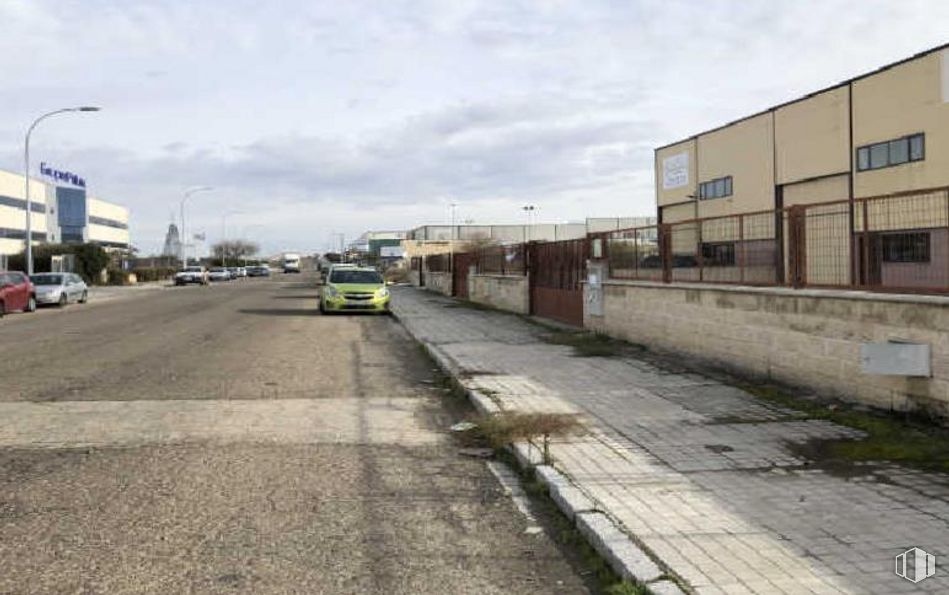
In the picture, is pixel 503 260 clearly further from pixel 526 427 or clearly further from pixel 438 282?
pixel 526 427

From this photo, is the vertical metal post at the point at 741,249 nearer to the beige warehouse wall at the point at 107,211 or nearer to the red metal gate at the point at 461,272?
the red metal gate at the point at 461,272

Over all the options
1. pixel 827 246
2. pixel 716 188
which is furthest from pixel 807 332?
pixel 716 188

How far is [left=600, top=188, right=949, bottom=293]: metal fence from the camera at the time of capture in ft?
26.7

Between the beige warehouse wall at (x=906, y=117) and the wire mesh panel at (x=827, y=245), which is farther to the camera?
the beige warehouse wall at (x=906, y=117)

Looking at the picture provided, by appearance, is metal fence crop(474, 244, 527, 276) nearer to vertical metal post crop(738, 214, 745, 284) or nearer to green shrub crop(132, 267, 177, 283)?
vertical metal post crop(738, 214, 745, 284)

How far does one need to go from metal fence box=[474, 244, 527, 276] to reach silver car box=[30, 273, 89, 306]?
15.8m

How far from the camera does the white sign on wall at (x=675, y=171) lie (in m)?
53.2

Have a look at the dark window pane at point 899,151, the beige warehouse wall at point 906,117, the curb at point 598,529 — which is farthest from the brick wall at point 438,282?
the curb at point 598,529

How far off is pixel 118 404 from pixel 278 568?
5.93 m

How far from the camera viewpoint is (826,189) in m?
40.0

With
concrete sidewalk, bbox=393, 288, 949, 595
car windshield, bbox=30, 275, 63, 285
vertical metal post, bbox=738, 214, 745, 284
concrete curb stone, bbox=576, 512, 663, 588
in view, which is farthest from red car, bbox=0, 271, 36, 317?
concrete curb stone, bbox=576, 512, 663, 588

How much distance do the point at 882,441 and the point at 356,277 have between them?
21360mm

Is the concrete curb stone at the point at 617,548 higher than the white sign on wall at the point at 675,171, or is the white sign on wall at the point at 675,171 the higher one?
the white sign on wall at the point at 675,171

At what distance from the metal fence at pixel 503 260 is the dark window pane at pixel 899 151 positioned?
57.2 ft
